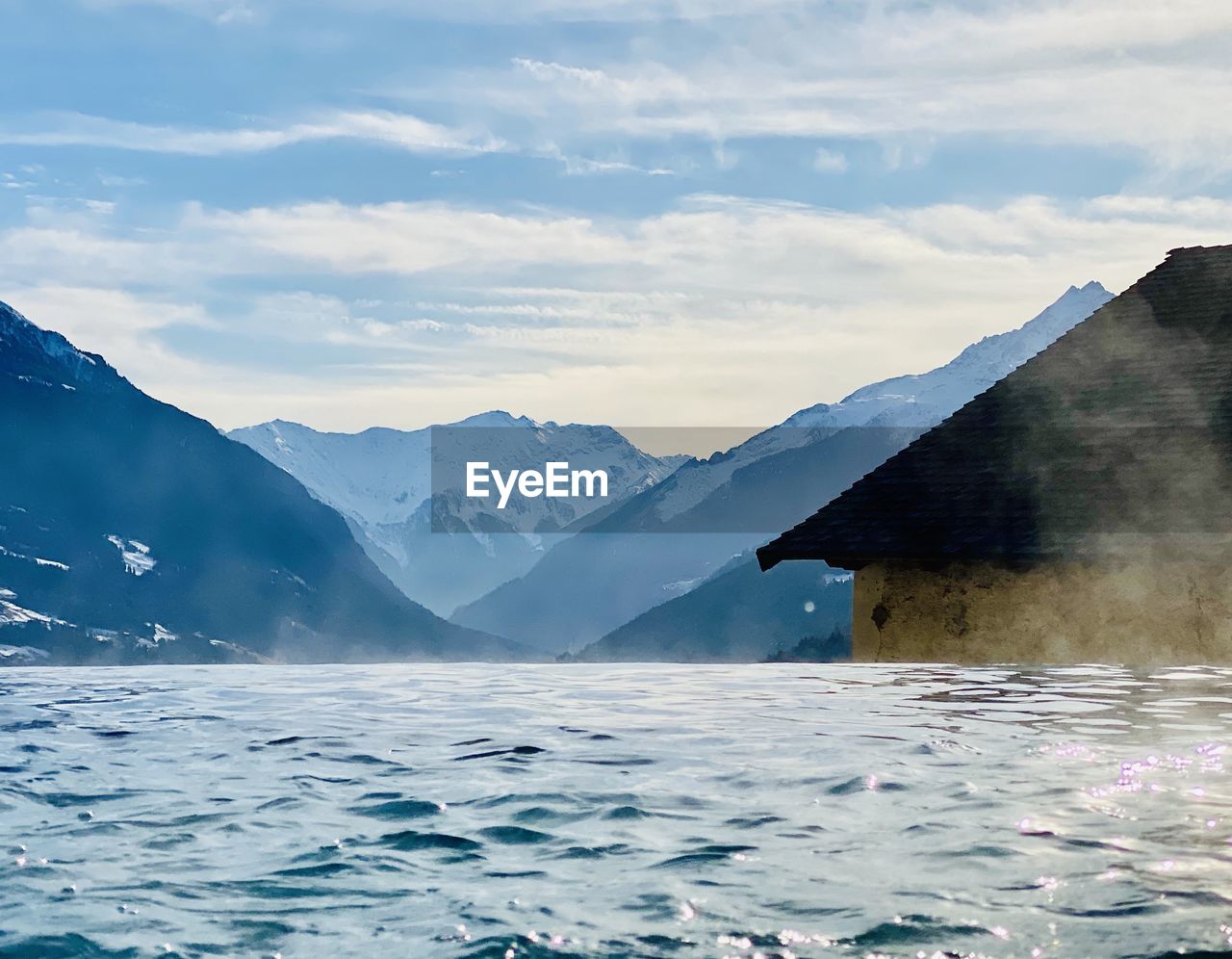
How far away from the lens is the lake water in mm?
3590

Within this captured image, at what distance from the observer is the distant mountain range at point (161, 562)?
161 meters

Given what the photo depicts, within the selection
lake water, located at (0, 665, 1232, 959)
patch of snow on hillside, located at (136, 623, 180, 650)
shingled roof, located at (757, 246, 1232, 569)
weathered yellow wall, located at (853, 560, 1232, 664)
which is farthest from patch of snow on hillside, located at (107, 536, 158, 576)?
lake water, located at (0, 665, 1232, 959)

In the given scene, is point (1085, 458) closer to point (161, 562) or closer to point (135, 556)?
point (161, 562)

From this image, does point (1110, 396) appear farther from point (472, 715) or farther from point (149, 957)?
point (149, 957)

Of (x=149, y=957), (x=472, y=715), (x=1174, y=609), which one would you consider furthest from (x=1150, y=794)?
(x=1174, y=609)

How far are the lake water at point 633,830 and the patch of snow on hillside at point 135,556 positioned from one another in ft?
579

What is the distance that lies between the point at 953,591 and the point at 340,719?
6.49 meters

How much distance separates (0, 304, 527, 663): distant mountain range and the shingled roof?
145m

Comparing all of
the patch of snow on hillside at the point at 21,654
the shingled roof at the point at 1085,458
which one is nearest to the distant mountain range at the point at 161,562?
the patch of snow on hillside at the point at 21,654

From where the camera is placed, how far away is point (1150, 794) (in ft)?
17.4

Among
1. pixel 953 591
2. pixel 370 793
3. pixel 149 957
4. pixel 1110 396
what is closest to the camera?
pixel 149 957

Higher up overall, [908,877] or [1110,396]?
[1110,396]

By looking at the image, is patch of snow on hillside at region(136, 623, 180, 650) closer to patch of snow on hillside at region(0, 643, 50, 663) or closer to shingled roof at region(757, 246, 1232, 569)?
patch of snow on hillside at region(0, 643, 50, 663)

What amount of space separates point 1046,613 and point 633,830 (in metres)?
8.64
